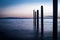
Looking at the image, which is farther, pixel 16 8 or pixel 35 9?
pixel 16 8

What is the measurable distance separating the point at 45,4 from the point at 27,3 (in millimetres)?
872

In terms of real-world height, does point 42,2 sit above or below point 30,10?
above

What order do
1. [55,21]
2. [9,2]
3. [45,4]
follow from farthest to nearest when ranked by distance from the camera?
1. [9,2]
2. [45,4]
3. [55,21]

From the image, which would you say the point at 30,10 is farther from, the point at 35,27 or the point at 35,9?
the point at 35,27

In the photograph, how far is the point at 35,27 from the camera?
16.2 feet

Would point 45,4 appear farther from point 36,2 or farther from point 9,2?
point 9,2

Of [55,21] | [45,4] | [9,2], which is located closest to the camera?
[55,21]

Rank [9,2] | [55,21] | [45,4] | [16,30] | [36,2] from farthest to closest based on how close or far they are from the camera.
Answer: [16,30]
[9,2]
[36,2]
[45,4]
[55,21]

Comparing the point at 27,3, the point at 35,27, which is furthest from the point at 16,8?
the point at 35,27

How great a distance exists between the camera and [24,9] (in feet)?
14.3

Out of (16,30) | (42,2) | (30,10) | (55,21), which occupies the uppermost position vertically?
(42,2)

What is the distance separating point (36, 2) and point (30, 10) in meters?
0.42

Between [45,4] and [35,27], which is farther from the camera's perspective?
[35,27]

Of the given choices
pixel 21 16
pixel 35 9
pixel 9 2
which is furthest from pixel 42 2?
pixel 9 2
